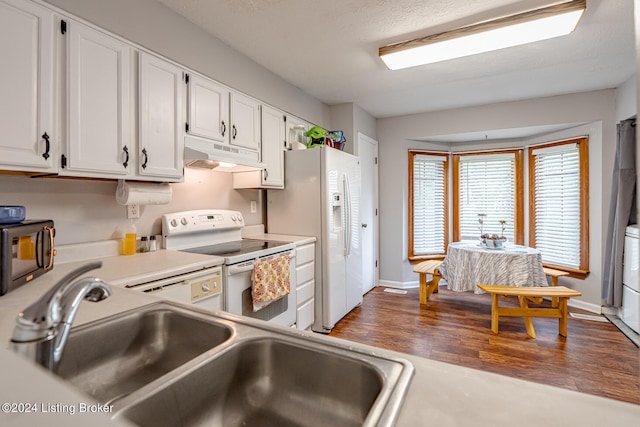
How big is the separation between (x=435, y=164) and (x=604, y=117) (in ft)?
6.37

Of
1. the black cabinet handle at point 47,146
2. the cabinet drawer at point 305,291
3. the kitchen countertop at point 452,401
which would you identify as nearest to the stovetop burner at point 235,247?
the cabinet drawer at point 305,291

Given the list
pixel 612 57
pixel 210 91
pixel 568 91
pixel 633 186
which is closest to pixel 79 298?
pixel 210 91

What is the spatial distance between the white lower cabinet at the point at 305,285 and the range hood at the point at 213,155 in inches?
35.0

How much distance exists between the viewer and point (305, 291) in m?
2.89

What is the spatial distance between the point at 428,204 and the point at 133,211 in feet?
12.9

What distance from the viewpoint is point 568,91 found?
3.59 metres

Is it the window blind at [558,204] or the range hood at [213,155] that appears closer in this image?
the range hood at [213,155]

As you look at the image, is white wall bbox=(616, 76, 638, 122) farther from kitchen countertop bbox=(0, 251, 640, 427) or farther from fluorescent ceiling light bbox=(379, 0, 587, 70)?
kitchen countertop bbox=(0, 251, 640, 427)

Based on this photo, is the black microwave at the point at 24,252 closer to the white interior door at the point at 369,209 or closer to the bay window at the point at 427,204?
the white interior door at the point at 369,209

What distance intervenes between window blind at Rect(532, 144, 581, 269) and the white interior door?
7.14ft

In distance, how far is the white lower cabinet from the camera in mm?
2783

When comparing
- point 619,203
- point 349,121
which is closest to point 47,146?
point 349,121

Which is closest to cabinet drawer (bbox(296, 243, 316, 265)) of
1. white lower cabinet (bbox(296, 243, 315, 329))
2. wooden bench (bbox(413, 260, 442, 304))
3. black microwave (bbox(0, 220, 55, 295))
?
white lower cabinet (bbox(296, 243, 315, 329))

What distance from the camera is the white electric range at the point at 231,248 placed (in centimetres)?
207
